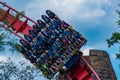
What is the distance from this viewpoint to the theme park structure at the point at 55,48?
18.7 metres

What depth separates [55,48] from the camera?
18.7 meters

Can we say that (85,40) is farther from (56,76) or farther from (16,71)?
(16,71)

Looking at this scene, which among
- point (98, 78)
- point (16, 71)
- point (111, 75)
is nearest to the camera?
point (16, 71)

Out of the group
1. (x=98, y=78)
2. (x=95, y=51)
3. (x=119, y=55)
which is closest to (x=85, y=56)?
(x=95, y=51)

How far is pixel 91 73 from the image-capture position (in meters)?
18.9

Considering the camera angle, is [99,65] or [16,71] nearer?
[16,71]

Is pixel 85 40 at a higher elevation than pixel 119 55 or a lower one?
lower

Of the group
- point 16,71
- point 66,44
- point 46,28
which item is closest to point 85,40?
point 66,44

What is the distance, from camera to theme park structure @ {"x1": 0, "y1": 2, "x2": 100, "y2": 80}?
18688 mm

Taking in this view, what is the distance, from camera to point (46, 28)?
750 inches

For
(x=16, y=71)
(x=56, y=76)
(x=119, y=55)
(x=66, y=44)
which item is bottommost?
(x=16, y=71)

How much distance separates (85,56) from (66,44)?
178 cm

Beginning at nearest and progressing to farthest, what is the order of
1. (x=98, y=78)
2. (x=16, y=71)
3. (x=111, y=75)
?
(x=16, y=71) → (x=98, y=78) → (x=111, y=75)

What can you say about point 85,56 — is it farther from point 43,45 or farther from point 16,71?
point 16,71
